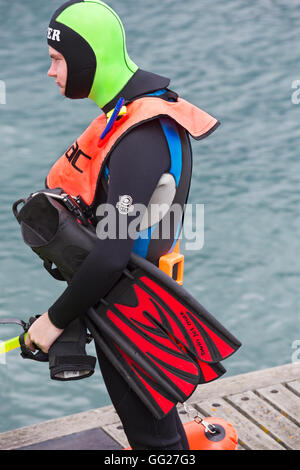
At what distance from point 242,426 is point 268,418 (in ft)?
0.43

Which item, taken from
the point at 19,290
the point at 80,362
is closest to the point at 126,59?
the point at 80,362

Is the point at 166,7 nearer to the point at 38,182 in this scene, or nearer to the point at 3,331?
the point at 38,182

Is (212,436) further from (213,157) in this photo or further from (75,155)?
(213,157)

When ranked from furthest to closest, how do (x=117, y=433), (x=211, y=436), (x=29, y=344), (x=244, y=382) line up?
(x=244, y=382), (x=117, y=433), (x=211, y=436), (x=29, y=344)

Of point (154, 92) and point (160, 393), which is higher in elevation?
point (154, 92)

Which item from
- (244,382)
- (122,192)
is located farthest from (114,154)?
(244,382)

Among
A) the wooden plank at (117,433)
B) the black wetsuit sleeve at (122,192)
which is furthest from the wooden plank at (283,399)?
the black wetsuit sleeve at (122,192)

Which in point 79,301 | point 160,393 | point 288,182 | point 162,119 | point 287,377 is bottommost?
point 288,182

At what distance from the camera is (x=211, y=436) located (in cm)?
305

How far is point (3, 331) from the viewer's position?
5.05 metres

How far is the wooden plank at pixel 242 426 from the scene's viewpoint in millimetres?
3346

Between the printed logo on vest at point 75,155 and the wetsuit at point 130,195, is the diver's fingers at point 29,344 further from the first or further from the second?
the printed logo on vest at point 75,155

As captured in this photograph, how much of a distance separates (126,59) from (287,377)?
6.51ft

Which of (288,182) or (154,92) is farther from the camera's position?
(288,182)
